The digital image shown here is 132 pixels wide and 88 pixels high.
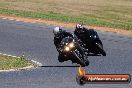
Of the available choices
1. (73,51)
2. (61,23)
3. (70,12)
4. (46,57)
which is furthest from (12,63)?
(70,12)

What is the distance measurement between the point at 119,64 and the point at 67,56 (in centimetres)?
3275

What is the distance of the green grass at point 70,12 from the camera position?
7519cm

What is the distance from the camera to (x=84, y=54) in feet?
20.4

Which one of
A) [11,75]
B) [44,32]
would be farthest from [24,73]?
[44,32]

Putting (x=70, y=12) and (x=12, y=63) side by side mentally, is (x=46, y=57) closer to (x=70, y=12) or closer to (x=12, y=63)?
(x=12, y=63)

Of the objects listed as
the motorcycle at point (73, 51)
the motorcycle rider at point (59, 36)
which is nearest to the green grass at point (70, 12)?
the motorcycle rider at point (59, 36)

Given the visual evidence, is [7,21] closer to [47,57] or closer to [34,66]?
[47,57]

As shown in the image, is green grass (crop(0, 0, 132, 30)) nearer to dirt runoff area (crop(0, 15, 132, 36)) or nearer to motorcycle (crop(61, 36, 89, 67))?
dirt runoff area (crop(0, 15, 132, 36))

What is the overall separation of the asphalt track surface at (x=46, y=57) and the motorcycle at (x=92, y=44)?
407 centimetres

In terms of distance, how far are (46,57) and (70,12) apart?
163 feet

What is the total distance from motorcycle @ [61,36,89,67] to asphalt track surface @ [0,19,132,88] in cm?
432

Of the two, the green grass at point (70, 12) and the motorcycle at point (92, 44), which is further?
the green grass at point (70, 12)

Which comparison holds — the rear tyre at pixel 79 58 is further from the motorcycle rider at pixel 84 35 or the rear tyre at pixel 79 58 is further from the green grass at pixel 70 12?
the green grass at pixel 70 12

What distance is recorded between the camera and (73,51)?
20.0 feet
